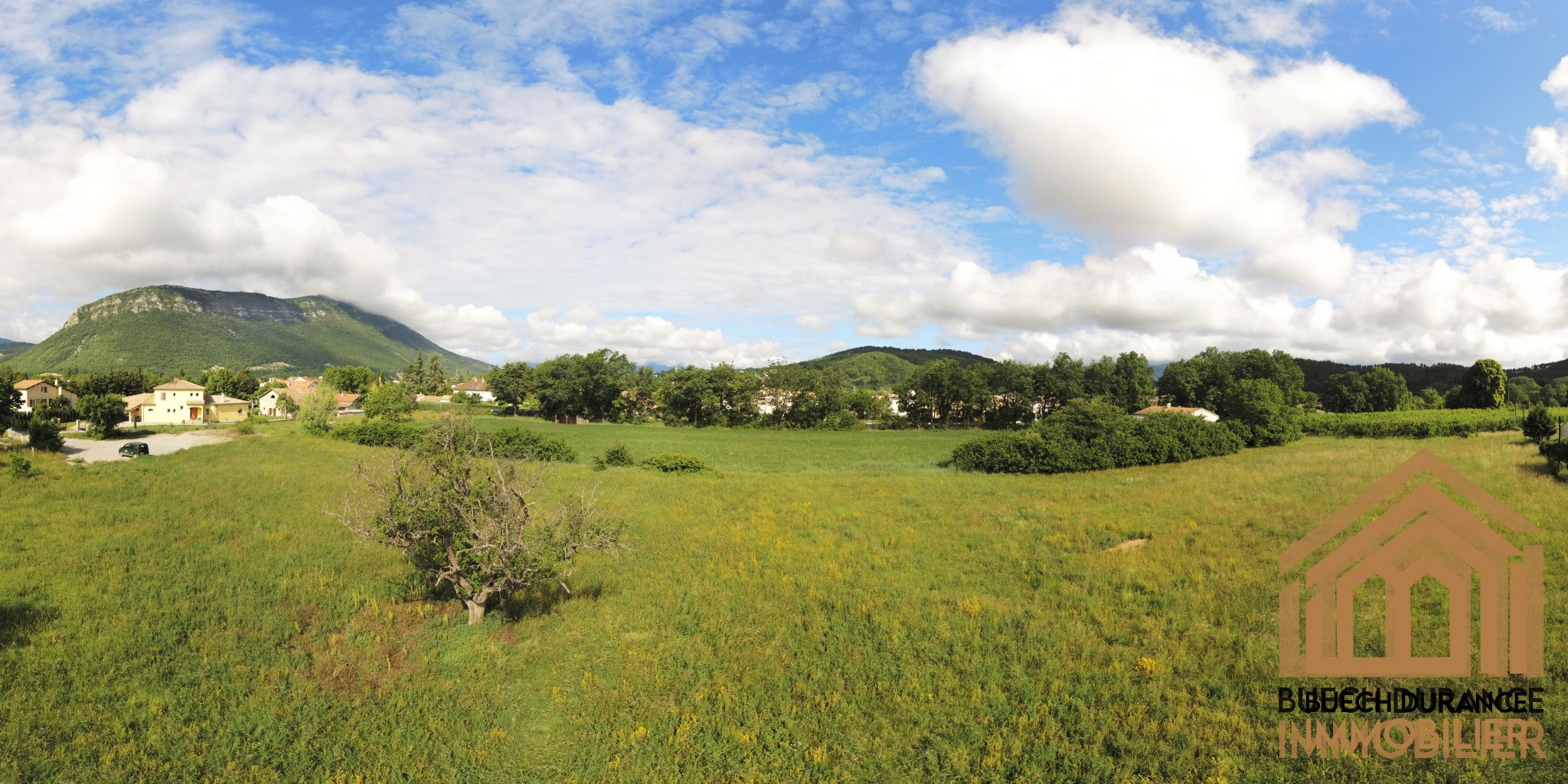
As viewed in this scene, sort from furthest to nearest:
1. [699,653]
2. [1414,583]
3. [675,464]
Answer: [675,464]
[1414,583]
[699,653]

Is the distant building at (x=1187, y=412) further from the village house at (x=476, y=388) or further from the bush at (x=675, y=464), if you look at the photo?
the village house at (x=476, y=388)

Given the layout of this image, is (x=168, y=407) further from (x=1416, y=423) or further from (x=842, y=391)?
(x=1416, y=423)

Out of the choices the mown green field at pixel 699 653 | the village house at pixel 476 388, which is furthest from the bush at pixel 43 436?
the village house at pixel 476 388

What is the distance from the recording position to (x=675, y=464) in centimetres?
3922

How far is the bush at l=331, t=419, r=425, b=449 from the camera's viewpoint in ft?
164

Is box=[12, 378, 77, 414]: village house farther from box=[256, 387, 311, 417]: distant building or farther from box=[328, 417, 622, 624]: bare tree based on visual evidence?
box=[328, 417, 622, 624]: bare tree

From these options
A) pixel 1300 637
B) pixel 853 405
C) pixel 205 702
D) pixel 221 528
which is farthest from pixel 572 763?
pixel 853 405

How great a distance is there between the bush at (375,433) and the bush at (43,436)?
16.9 m

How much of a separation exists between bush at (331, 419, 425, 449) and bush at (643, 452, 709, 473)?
21255mm

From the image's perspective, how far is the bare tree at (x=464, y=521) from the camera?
12.2 meters

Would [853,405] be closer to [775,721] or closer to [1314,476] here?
[1314,476]

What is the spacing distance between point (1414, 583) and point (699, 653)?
14.7 meters

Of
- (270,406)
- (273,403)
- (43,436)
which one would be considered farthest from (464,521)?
(270,406)

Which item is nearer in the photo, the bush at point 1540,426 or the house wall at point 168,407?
the bush at point 1540,426
